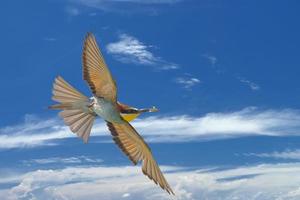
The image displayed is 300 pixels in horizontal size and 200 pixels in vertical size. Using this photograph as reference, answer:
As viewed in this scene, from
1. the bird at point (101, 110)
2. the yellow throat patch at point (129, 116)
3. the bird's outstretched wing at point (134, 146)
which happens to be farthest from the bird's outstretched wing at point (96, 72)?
the bird's outstretched wing at point (134, 146)

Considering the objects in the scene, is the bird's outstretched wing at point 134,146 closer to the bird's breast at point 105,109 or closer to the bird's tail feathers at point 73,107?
the bird's tail feathers at point 73,107

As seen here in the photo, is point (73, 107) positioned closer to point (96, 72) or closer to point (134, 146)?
point (96, 72)

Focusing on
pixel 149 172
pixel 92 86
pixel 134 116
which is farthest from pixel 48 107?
pixel 149 172

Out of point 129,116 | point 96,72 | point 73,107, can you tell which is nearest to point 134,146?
point 129,116

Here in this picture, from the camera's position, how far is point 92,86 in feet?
72.7

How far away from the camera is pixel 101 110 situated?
22641 mm

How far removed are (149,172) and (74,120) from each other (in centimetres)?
364

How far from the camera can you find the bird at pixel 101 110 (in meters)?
21.4

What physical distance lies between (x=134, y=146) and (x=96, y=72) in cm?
559

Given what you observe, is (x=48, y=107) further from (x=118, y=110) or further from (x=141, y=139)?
(x=141, y=139)

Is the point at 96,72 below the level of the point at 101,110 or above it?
above

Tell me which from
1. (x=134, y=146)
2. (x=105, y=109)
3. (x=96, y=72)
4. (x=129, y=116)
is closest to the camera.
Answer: (x=96, y=72)

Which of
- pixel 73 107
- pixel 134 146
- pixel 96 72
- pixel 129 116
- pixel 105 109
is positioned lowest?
pixel 134 146

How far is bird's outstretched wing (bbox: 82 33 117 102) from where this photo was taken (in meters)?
20.9
